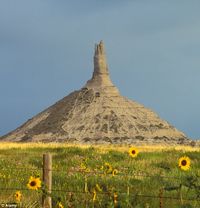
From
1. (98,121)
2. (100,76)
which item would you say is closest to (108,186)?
(98,121)

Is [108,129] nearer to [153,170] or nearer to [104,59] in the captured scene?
[104,59]

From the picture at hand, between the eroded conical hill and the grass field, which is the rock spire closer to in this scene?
the eroded conical hill

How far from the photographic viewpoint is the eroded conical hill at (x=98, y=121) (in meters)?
121

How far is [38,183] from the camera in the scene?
9383mm

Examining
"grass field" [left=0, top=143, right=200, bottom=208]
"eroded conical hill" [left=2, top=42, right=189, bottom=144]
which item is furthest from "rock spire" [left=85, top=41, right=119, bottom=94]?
"grass field" [left=0, top=143, right=200, bottom=208]

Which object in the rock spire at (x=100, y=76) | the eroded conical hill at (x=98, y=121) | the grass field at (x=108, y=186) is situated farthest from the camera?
the rock spire at (x=100, y=76)

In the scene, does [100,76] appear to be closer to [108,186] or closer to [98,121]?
[98,121]

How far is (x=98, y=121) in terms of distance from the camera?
125750mm

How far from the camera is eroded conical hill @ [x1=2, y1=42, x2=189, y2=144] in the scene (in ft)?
396

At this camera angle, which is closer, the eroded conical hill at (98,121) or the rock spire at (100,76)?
the eroded conical hill at (98,121)

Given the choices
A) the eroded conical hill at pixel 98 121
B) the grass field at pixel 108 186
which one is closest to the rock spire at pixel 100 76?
the eroded conical hill at pixel 98 121

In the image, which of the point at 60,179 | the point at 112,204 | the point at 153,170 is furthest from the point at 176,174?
the point at 112,204

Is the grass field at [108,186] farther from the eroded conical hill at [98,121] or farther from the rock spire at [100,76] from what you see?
the rock spire at [100,76]

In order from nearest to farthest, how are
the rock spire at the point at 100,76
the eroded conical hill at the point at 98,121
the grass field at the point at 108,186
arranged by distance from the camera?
the grass field at the point at 108,186, the eroded conical hill at the point at 98,121, the rock spire at the point at 100,76
